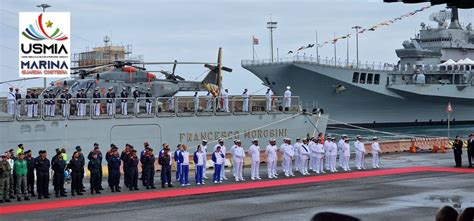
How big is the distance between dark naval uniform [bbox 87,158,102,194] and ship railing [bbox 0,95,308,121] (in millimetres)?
6855

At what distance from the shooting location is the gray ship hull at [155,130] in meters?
22.9

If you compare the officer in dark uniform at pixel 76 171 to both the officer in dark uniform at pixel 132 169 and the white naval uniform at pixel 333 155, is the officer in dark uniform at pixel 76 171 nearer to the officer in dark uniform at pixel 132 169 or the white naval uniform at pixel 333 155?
the officer in dark uniform at pixel 132 169

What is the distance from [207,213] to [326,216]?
10.0 metres

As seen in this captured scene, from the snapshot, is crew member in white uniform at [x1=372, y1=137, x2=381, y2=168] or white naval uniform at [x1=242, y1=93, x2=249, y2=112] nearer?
crew member in white uniform at [x1=372, y1=137, x2=381, y2=168]

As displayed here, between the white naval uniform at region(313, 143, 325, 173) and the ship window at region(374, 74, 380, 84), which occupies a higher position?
the ship window at region(374, 74, 380, 84)

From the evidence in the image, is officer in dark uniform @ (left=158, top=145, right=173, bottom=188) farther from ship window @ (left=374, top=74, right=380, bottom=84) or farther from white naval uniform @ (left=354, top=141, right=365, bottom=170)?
ship window @ (left=374, top=74, right=380, bottom=84)

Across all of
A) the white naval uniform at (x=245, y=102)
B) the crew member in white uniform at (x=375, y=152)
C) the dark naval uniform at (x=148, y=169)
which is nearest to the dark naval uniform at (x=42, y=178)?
the dark naval uniform at (x=148, y=169)

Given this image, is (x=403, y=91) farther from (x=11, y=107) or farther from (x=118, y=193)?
(x=118, y=193)

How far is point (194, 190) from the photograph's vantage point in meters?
17.5

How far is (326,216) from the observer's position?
3.39 meters

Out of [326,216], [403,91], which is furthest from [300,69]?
[326,216]

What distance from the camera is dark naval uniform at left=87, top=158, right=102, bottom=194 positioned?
16.9 meters

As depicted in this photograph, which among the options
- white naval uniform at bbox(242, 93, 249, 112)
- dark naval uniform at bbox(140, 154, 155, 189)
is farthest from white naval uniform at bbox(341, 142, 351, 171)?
dark naval uniform at bbox(140, 154, 155, 189)

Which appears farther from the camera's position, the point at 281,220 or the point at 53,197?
the point at 53,197
